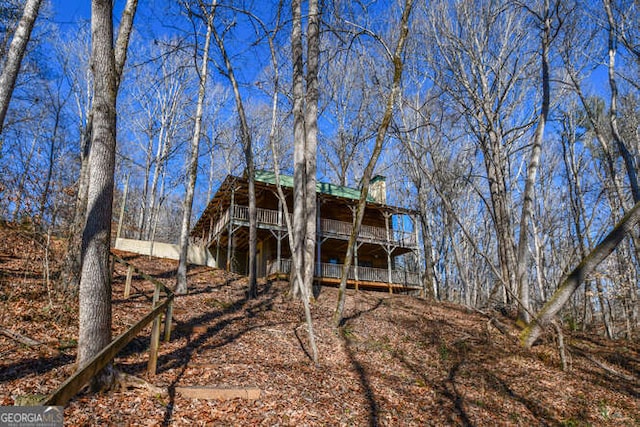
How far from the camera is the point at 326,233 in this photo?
19.4 metres

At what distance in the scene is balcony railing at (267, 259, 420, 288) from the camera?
1781 centimetres

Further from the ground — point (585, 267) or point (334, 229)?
point (334, 229)

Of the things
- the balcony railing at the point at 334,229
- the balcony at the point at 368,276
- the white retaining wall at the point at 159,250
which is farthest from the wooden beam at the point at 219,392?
the white retaining wall at the point at 159,250

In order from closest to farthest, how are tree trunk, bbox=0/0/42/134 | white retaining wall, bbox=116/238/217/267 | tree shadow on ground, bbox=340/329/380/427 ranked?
tree shadow on ground, bbox=340/329/380/427 → tree trunk, bbox=0/0/42/134 → white retaining wall, bbox=116/238/217/267

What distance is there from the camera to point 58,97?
19.9 meters

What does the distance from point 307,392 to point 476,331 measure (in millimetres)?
6716

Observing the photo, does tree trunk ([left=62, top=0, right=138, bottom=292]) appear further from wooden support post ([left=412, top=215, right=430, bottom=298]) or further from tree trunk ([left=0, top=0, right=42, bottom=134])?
wooden support post ([left=412, top=215, right=430, bottom=298])

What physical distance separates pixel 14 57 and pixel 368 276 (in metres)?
16.5

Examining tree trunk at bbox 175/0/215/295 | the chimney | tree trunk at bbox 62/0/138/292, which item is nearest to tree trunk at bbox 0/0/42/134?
tree trunk at bbox 62/0/138/292

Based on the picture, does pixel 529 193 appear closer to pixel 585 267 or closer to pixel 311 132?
pixel 585 267

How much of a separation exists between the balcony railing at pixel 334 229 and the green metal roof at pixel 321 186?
1.62m

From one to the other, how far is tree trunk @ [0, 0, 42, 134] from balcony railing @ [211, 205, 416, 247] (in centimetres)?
1165

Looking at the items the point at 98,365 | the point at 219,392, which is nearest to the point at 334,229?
the point at 219,392

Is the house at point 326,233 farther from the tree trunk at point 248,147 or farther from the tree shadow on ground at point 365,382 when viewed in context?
the tree shadow on ground at point 365,382
